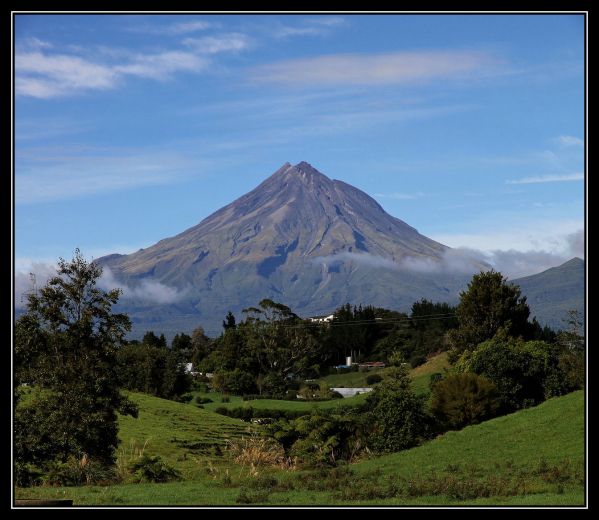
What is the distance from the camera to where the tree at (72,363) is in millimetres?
28859

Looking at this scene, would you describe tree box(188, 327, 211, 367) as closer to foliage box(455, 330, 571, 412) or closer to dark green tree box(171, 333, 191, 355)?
dark green tree box(171, 333, 191, 355)

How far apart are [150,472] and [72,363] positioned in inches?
204

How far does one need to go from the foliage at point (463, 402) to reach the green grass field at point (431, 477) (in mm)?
3654

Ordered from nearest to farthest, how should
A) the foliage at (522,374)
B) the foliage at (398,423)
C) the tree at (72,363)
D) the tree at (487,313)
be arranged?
the tree at (72,363)
the foliage at (398,423)
the foliage at (522,374)
the tree at (487,313)

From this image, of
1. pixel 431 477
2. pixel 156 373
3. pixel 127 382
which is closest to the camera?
pixel 431 477

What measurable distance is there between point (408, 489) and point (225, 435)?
24.9m

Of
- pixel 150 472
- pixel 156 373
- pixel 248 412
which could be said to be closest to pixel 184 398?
pixel 156 373

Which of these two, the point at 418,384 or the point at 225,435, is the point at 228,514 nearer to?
the point at 225,435

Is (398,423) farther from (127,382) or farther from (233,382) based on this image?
(233,382)

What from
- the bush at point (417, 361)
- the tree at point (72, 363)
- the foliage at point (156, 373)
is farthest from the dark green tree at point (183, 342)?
the tree at point (72, 363)

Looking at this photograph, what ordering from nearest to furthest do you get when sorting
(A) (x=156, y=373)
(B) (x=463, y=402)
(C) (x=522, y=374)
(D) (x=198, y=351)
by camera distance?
(B) (x=463, y=402) < (C) (x=522, y=374) < (A) (x=156, y=373) < (D) (x=198, y=351)

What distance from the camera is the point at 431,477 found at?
2370cm

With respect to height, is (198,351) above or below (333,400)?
above

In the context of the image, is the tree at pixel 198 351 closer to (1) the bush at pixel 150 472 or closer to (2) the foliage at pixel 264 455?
(2) the foliage at pixel 264 455
